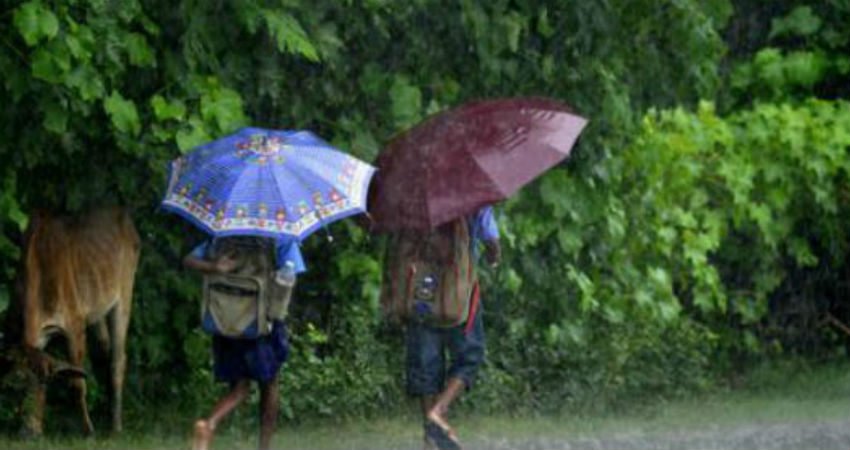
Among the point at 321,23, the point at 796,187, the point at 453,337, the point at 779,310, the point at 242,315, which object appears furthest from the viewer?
the point at 779,310

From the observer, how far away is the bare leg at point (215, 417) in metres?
9.20

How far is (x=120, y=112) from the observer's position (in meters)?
9.98

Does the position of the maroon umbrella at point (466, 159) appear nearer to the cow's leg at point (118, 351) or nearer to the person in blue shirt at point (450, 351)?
the person in blue shirt at point (450, 351)

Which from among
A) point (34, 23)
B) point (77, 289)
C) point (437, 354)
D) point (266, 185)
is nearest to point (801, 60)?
point (437, 354)

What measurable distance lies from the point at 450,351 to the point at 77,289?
6.71ft

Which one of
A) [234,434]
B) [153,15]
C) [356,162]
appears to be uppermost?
[153,15]

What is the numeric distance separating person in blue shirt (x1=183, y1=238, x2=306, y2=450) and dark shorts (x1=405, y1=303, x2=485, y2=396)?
0.71 m

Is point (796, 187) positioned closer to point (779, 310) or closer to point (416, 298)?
point (779, 310)

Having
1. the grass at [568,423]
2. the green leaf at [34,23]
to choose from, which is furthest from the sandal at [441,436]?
the green leaf at [34,23]

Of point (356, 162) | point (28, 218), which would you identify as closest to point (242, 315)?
point (356, 162)

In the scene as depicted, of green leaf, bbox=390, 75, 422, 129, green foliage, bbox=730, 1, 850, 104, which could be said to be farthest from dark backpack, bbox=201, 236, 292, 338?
green foliage, bbox=730, 1, 850, 104

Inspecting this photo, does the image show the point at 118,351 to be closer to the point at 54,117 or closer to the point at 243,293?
the point at 54,117

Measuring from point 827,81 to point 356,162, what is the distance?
6708 mm

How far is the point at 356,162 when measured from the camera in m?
9.46
